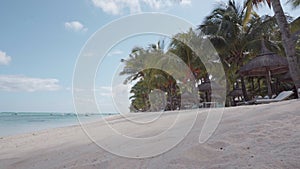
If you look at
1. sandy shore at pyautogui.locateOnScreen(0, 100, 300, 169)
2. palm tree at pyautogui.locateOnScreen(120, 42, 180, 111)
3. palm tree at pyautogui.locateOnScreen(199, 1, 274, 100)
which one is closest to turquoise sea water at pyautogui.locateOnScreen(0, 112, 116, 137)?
sandy shore at pyautogui.locateOnScreen(0, 100, 300, 169)

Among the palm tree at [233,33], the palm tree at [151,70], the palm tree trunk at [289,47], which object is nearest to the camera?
the palm tree trunk at [289,47]

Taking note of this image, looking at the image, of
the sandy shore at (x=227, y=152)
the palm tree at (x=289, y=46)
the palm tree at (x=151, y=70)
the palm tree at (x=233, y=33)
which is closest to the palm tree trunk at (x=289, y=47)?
the palm tree at (x=289, y=46)

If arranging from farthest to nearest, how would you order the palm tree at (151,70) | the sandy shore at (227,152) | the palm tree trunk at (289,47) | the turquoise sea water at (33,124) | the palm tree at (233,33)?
the palm tree at (151,70), the palm tree at (233,33), the turquoise sea water at (33,124), the palm tree trunk at (289,47), the sandy shore at (227,152)

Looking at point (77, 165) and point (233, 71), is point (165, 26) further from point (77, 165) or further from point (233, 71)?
point (233, 71)

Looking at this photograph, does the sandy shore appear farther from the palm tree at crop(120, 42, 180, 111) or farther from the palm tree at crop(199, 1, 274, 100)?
the palm tree at crop(120, 42, 180, 111)

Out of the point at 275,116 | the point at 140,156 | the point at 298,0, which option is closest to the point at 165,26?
the point at 275,116

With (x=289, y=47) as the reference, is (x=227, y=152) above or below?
below

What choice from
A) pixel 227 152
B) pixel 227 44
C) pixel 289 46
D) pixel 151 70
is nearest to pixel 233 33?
pixel 227 44

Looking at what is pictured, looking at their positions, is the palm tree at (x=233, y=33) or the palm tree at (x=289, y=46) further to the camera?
the palm tree at (x=233, y=33)

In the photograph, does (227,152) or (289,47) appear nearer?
(227,152)

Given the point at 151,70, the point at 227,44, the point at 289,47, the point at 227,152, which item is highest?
the point at 227,44

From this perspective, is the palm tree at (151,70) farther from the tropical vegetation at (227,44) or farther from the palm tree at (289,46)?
the palm tree at (289,46)

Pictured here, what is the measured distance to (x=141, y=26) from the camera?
455 cm

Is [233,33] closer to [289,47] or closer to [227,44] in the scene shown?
[227,44]
